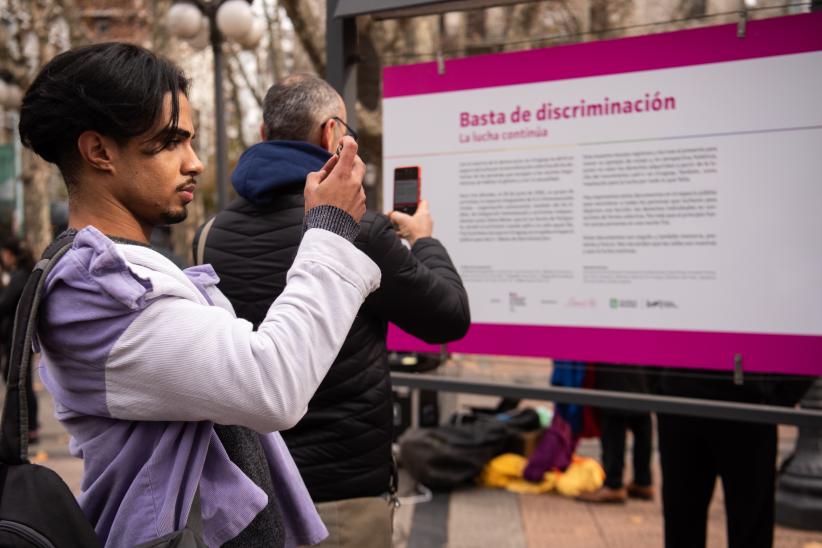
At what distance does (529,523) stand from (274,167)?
401 cm

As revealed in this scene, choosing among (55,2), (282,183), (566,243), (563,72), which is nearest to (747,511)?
(566,243)

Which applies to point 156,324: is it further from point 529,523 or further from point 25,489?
point 529,523

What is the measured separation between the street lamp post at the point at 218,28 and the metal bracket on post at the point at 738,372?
7913mm

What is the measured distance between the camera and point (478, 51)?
12.3ft

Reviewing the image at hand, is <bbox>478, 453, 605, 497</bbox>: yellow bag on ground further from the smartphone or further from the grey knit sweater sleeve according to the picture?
the grey knit sweater sleeve

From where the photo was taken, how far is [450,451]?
6113mm

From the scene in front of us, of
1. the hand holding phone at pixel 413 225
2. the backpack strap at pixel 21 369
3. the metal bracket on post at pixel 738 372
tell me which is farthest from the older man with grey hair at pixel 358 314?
the metal bracket on post at pixel 738 372

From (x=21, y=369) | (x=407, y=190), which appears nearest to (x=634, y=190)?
(x=407, y=190)

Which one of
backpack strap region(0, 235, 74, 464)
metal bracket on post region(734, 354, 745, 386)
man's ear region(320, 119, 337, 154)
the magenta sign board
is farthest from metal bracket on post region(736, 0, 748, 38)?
backpack strap region(0, 235, 74, 464)

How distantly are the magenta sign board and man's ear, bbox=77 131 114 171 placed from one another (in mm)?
2047

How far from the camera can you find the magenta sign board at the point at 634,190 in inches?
109

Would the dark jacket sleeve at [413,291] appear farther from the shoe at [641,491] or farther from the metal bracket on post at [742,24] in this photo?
the shoe at [641,491]

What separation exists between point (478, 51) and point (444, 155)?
0.63 metres

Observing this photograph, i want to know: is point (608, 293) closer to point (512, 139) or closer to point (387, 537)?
point (512, 139)
